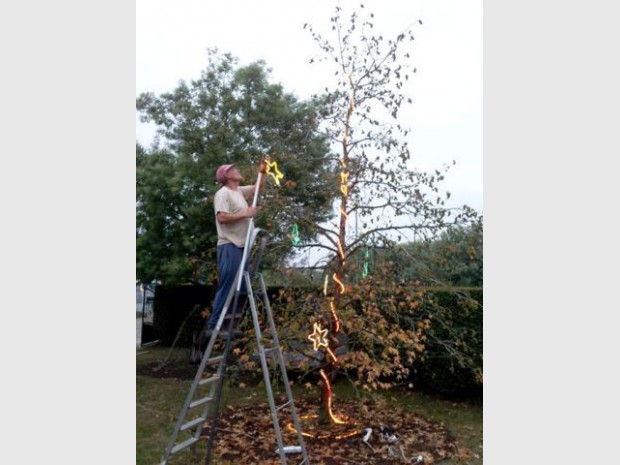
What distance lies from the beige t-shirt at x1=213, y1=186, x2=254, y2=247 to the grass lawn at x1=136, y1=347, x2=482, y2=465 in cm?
186

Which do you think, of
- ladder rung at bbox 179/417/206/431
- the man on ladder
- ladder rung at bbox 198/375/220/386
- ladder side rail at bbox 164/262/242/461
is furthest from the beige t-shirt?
ladder rung at bbox 179/417/206/431

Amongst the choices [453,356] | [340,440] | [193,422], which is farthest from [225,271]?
[453,356]

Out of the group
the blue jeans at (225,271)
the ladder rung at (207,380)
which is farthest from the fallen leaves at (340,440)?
the blue jeans at (225,271)

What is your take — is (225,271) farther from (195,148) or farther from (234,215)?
(195,148)

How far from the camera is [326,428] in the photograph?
494 centimetres

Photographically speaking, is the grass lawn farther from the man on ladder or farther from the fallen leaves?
the man on ladder

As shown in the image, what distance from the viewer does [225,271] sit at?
141 inches

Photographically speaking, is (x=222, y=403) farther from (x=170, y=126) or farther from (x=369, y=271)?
(x=170, y=126)

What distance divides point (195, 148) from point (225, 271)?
13.3 ft

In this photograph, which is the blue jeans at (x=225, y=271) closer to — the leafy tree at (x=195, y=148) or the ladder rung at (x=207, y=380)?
the ladder rung at (x=207, y=380)

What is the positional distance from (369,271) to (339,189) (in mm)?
824

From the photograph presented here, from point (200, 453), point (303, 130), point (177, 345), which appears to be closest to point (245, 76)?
point (303, 130)

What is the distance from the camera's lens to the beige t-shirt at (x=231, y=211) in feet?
11.7

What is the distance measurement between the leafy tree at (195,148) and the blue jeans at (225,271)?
2.98m
